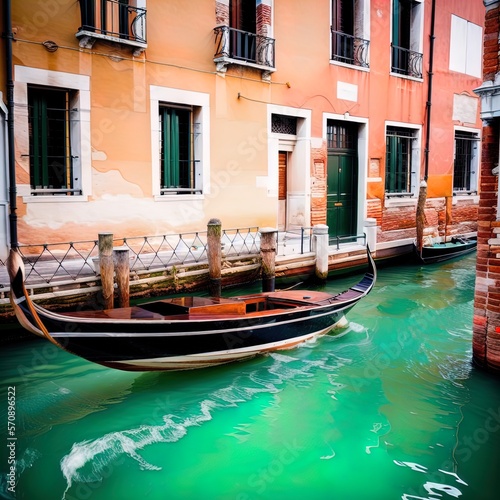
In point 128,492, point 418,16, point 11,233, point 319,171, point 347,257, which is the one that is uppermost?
point 418,16

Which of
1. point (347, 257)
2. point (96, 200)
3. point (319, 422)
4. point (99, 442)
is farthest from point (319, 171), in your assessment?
point (99, 442)

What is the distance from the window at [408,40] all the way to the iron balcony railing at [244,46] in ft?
13.2

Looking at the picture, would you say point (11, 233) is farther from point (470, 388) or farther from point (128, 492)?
point (470, 388)

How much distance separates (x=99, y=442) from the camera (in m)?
4.30

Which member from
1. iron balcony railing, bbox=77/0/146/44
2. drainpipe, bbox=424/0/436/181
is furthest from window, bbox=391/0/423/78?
iron balcony railing, bbox=77/0/146/44

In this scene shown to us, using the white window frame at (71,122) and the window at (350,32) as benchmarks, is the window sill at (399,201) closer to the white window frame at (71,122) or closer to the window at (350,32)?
the window at (350,32)

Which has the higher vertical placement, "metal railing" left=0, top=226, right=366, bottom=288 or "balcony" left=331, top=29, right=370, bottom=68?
"balcony" left=331, top=29, right=370, bottom=68

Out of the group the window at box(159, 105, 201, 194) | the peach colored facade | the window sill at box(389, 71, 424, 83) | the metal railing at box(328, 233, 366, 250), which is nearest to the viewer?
the peach colored facade

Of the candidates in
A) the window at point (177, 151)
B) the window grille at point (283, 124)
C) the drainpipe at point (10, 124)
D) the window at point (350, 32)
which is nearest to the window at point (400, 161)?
the window at point (350, 32)

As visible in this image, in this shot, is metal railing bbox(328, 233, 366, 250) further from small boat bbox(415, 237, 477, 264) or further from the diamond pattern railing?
small boat bbox(415, 237, 477, 264)

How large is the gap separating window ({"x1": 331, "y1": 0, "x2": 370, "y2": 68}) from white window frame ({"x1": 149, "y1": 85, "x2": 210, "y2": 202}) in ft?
11.7

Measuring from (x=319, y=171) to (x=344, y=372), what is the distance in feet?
19.5

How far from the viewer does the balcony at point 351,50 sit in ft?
37.1

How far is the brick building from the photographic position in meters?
4.84
